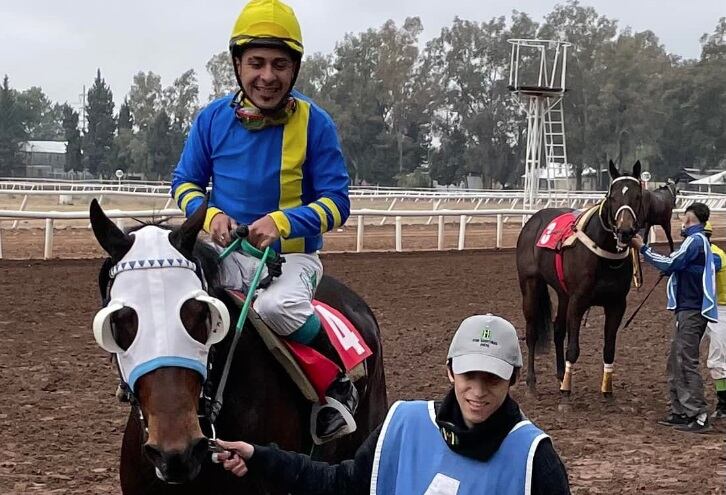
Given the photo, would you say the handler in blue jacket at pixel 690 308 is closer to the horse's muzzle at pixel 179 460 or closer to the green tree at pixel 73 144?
the horse's muzzle at pixel 179 460

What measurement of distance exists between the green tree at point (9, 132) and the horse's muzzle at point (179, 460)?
227 ft

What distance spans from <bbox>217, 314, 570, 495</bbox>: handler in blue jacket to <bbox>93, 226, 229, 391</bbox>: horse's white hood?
1.90 feet

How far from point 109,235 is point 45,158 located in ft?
299

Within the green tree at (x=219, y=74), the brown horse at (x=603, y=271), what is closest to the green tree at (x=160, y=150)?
the green tree at (x=219, y=74)

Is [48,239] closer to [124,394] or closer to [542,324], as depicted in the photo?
[542,324]

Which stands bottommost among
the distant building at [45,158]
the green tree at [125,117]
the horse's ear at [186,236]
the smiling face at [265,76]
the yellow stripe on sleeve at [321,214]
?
the horse's ear at [186,236]

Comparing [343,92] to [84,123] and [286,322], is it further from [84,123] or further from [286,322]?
[286,322]

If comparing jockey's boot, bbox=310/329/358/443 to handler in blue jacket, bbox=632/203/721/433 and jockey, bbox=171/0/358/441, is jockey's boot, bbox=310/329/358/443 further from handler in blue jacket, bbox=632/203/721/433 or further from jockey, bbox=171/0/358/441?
handler in blue jacket, bbox=632/203/721/433

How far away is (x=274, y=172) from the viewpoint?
11.7ft

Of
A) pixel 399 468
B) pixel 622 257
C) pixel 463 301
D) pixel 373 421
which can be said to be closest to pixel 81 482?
pixel 373 421

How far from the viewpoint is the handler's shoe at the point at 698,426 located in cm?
762

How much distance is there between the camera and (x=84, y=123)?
75.4 meters

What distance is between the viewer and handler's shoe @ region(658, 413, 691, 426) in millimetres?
7738

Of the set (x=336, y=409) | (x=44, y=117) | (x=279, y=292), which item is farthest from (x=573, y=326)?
(x=44, y=117)
